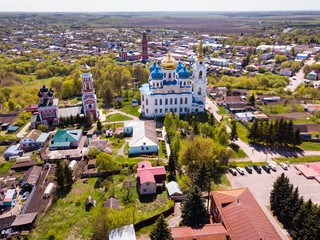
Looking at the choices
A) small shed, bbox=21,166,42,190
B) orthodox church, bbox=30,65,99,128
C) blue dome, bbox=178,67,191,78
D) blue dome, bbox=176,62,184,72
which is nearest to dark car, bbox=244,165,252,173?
blue dome, bbox=178,67,191,78

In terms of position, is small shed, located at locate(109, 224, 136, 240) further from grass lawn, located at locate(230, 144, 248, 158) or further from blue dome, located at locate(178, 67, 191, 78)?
blue dome, located at locate(178, 67, 191, 78)

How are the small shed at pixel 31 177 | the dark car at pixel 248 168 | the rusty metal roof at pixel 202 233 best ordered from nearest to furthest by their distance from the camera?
the rusty metal roof at pixel 202 233 → the small shed at pixel 31 177 → the dark car at pixel 248 168

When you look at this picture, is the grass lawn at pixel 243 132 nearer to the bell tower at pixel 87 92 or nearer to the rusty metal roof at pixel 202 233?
the rusty metal roof at pixel 202 233

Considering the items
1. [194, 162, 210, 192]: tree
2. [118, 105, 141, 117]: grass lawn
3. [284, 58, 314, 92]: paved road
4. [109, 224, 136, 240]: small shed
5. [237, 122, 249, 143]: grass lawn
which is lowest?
[237, 122, 249, 143]: grass lawn

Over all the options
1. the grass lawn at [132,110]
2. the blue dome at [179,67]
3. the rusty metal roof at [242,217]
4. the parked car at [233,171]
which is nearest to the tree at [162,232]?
the rusty metal roof at [242,217]

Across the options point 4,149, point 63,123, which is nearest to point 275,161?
point 63,123

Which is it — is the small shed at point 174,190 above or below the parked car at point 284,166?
above
